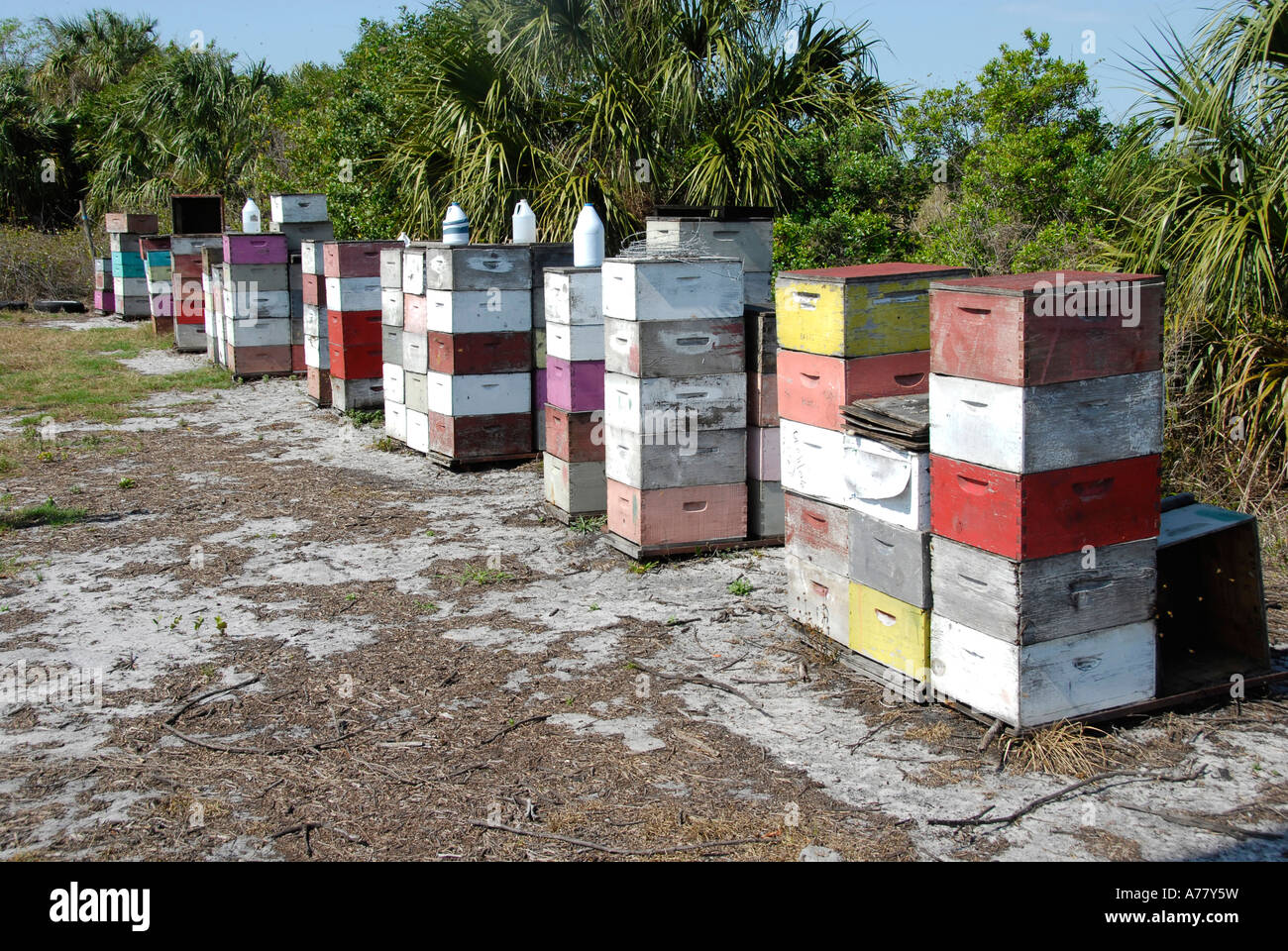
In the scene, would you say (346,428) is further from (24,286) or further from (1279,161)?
(24,286)

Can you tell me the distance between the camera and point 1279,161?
7.28 metres

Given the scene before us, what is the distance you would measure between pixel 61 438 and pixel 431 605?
707cm

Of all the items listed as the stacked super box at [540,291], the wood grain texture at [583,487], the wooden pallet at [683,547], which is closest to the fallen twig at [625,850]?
the wooden pallet at [683,547]

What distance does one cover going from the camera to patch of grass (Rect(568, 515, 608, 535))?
8.44 metres

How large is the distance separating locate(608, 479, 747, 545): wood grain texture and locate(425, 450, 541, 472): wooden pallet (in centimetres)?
289

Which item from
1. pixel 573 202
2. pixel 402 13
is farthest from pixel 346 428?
pixel 402 13

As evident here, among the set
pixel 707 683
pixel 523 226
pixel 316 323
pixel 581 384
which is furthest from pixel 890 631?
pixel 316 323

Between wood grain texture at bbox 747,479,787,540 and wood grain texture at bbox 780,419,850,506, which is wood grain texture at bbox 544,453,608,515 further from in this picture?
wood grain texture at bbox 780,419,850,506

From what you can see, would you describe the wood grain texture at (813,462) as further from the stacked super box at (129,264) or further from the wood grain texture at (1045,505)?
the stacked super box at (129,264)

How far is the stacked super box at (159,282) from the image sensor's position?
20266 mm

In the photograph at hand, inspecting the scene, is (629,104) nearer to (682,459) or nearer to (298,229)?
(298,229)

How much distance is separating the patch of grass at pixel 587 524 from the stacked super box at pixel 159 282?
14.5m

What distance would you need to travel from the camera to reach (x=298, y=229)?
15.9 metres

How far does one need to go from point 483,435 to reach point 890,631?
5.79 meters
